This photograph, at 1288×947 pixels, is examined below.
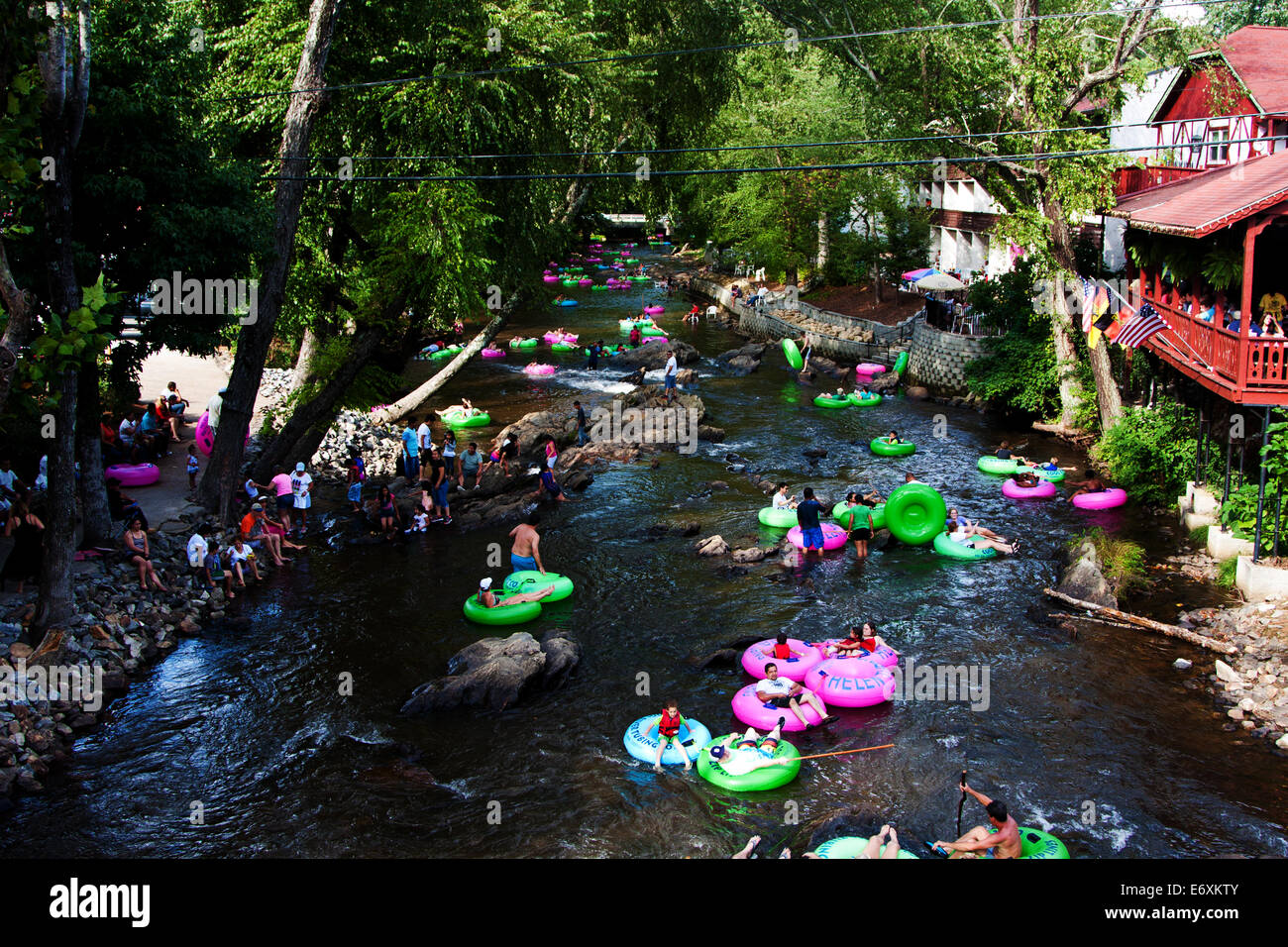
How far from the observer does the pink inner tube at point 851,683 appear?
15.0 metres

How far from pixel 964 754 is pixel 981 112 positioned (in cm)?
2201

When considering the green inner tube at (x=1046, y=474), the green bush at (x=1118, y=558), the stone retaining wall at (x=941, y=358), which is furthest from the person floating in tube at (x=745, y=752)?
the stone retaining wall at (x=941, y=358)

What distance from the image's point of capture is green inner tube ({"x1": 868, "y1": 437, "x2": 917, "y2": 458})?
92.3 ft

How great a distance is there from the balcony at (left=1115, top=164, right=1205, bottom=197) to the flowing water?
437 inches

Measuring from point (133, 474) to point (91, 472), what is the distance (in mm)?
4476

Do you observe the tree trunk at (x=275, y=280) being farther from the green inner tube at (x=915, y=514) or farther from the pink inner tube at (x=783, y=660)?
the green inner tube at (x=915, y=514)

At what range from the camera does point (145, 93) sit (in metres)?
Answer: 17.2

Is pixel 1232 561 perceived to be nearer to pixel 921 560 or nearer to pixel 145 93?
pixel 921 560

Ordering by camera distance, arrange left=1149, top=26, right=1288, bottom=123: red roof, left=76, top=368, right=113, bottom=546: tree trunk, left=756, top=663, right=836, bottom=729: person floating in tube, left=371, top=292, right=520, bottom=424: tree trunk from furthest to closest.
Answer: left=371, top=292, right=520, bottom=424: tree trunk < left=1149, top=26, right=1288, bottom=123: red roof < left=76, top=368, right=113, bottom=546: tree trunk < left=756, top=663, right=836, bottom=729: person floating in tube
